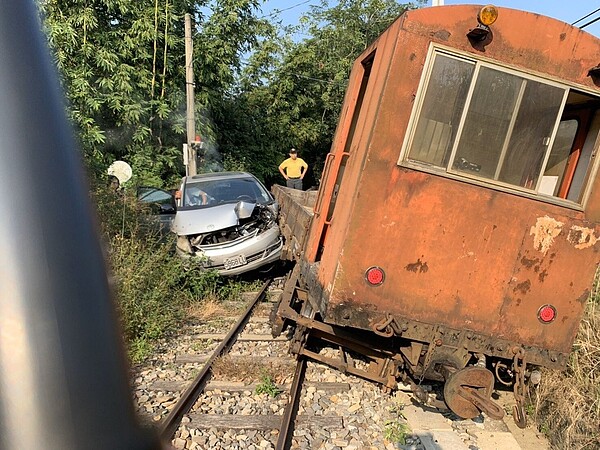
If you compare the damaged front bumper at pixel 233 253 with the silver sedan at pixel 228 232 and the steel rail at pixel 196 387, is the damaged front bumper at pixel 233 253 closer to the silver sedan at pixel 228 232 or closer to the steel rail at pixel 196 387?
the silver sedan at pixel 228 232

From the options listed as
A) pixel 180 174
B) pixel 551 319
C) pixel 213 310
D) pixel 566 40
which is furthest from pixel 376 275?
pixel 180 174

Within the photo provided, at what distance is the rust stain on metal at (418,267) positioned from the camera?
382 centimetres

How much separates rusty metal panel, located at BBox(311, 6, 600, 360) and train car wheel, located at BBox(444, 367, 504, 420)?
0.36m

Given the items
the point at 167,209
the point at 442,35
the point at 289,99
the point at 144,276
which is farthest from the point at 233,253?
the point at 289,99

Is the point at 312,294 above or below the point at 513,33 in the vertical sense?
below

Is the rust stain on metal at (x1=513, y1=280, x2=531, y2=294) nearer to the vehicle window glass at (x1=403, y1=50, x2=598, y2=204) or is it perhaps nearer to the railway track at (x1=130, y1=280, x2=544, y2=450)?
the vehicle window glass at (x1=403, y1=50, x2=598, y2=204)

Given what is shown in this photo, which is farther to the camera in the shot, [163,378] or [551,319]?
[163,378]

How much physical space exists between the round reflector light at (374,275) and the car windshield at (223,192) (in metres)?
5.53

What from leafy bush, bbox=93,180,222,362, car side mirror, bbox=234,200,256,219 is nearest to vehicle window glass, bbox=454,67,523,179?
leafy bush, bbox=93,180,222,362

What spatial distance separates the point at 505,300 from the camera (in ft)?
12.9

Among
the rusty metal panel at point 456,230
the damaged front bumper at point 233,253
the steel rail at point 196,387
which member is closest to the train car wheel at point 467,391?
the rusty metal panel at point 456,230

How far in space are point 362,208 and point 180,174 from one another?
13.3 m

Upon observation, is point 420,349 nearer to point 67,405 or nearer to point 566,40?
point 566,40

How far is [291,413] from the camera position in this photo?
4145 mm
